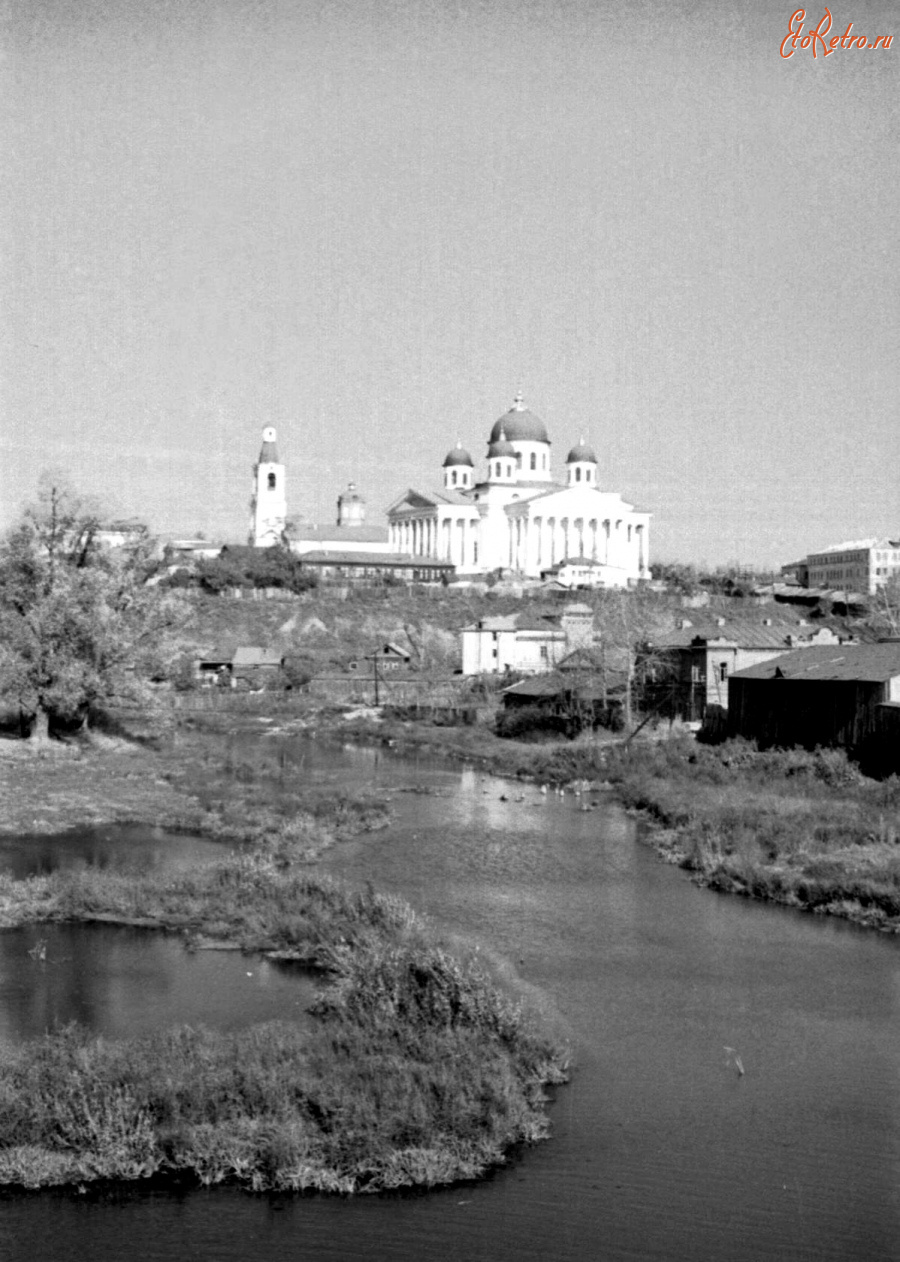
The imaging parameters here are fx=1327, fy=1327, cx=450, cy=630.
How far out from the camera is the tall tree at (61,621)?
3344cm

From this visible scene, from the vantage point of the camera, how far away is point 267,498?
103 m

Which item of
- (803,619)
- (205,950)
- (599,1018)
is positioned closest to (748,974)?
(599,1018)

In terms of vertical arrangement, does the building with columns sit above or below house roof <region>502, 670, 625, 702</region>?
above

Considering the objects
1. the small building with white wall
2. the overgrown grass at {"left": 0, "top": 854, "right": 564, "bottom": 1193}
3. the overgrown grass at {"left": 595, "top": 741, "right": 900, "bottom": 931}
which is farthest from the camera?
the small building with white wall

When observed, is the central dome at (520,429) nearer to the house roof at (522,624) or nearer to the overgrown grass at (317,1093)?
the house roof at (522,624)

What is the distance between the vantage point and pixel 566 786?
106ft

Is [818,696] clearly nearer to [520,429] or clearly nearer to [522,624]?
[522,624]

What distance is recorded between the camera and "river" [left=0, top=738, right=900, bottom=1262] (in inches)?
357

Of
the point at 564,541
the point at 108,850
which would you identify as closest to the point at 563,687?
the point at 108,850

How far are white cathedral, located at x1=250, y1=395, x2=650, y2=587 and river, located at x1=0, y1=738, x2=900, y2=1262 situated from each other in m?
76.9

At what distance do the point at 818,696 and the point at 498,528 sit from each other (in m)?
69.0

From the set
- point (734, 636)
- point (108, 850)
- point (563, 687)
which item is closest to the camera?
point (108, 850)

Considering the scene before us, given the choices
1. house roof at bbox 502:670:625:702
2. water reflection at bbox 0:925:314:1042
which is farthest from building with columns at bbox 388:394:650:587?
water reflection at bbox 0:925:314:1042

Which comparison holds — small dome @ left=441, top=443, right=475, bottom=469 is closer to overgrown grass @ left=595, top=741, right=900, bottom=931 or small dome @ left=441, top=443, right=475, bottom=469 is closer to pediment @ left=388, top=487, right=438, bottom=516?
pediment @ left=388, top=487, right=438, bottom=516
